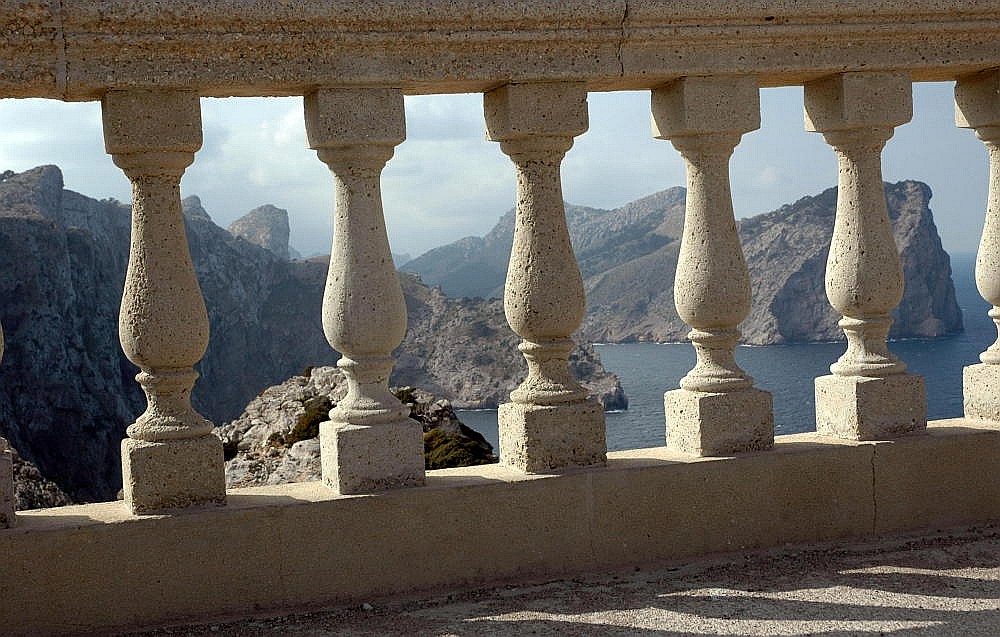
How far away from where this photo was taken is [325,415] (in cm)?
1148

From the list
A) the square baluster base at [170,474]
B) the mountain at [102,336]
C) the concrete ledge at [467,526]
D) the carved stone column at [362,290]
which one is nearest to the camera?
the concrete ledge at [467,526]

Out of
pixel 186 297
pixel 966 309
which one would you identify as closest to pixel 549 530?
pixel 186 297

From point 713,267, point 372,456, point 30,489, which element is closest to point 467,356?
point 30,489

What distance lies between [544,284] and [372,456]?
1397 mm

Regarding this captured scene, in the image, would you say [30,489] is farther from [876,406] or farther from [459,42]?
[876,406]

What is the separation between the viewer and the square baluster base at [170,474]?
5.83m

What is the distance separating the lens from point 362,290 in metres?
6.10

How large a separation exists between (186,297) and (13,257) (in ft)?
328

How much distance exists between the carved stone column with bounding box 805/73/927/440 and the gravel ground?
0.94m

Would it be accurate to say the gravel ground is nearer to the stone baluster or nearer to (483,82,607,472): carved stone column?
(483,82,607,472): carved stone column

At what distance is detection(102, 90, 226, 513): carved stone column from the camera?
580cm

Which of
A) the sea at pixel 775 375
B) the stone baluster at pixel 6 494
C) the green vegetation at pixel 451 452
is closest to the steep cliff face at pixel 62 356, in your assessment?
the sea at pixel 775 375

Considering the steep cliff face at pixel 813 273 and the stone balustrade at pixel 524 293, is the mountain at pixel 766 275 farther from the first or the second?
the stone balustrade at pixel 524 293

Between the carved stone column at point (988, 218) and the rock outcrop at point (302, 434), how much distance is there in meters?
4.17
